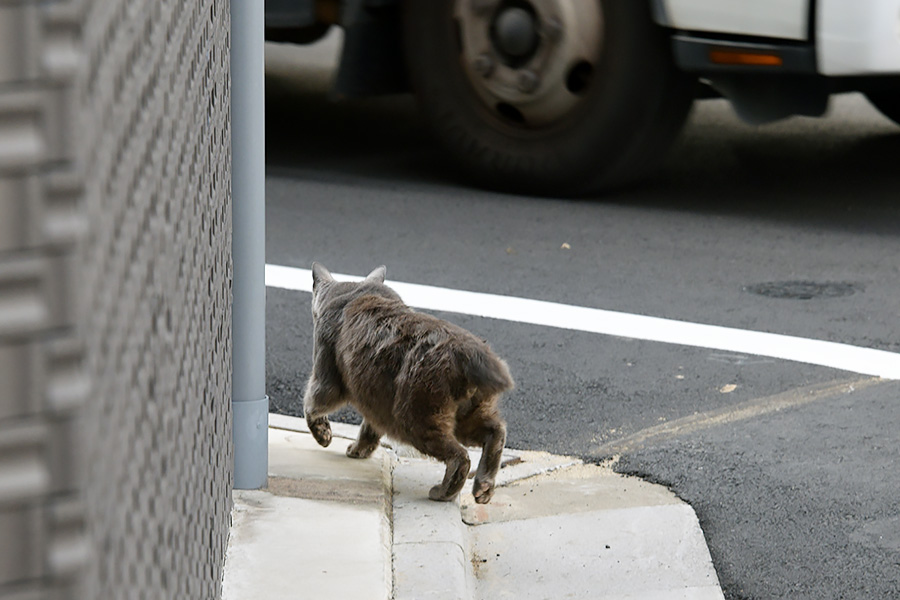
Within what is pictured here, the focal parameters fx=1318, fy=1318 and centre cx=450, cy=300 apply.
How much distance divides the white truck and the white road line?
5.32 feet

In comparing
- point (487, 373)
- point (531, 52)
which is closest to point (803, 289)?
point (531, 52)

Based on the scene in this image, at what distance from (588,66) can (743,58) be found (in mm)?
858

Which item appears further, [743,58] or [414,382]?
[743,58]

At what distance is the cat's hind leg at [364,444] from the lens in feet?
12.4

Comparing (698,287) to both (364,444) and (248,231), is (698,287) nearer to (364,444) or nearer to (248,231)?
(364,444)

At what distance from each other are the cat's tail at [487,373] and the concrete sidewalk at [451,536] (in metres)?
0.41

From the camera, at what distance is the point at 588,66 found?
6773 millimetres

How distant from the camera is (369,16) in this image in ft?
23.8

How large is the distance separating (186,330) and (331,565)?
1.19 m

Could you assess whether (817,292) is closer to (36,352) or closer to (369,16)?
(369,16)

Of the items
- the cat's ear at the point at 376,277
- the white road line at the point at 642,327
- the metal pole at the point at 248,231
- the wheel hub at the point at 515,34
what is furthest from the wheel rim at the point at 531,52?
the metal pole at the point at 248,231

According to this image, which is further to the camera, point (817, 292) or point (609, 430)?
point (817, 292)

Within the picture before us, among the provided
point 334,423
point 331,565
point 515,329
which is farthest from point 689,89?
point 331,565

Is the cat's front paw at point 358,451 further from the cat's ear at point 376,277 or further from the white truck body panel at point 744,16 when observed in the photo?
the white truck body panel at point 744,16
